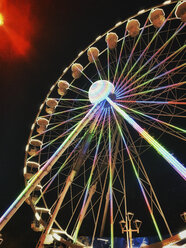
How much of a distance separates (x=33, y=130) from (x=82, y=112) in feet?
7.82

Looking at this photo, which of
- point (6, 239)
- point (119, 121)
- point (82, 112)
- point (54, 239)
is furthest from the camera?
point (6, 239)

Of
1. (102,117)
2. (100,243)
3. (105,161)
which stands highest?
(102,117)

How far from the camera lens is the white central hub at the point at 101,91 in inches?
340

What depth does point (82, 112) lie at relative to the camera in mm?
10117

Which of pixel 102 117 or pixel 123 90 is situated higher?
pixel 123 90

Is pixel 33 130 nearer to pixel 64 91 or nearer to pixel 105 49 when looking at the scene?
pixel 64 91

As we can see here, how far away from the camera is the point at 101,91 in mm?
8711

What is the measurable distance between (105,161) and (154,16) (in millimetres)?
5740

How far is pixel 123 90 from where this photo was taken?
903 centimetres

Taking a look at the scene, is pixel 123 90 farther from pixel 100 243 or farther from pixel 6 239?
pixel 6 239

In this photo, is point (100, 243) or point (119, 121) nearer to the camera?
point (119, 121)

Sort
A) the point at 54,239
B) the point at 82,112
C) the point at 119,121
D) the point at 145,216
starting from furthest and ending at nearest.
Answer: the point at 145,216
the point at 82,112
the point at 119,121
the point at 54,239

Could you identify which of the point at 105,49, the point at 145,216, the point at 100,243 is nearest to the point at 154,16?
the point at 105,49

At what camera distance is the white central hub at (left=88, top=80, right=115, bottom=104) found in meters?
8.62
